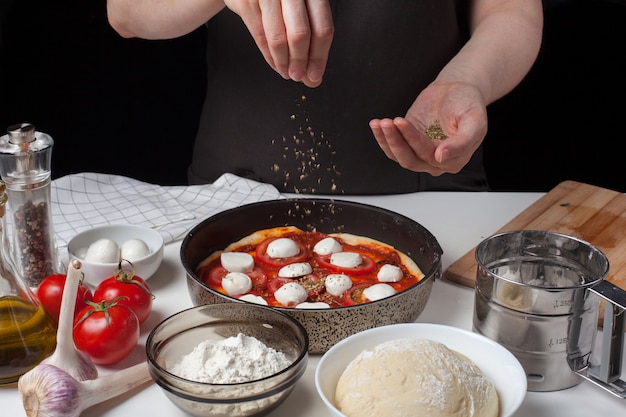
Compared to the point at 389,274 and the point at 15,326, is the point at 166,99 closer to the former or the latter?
the point at 389,274

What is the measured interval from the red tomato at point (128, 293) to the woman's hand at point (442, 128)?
21.0 inches

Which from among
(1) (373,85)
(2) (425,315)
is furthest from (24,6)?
(2) (425,315)

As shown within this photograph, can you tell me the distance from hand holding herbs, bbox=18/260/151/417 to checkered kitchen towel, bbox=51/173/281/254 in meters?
0.59

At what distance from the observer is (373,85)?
214cm

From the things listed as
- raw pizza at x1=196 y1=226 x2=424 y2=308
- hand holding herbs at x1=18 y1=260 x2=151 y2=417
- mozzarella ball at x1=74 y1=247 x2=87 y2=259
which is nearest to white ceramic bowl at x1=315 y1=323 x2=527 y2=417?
raw pizza at x1=196 y1=226 x2=424 y2=308

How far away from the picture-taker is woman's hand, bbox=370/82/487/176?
4.91 feet

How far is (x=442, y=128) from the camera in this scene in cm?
175

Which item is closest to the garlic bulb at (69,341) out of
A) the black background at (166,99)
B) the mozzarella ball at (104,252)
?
the mozzarella ball at (104,252)

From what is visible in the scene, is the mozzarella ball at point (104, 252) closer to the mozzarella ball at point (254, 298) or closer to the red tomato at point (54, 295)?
the red tomato at point (54, 295)

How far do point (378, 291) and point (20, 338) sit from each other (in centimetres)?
64

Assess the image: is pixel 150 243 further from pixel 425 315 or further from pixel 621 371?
pixel 621 371

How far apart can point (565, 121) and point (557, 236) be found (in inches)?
102

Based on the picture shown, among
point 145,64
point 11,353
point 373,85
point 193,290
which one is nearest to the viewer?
point 11,353

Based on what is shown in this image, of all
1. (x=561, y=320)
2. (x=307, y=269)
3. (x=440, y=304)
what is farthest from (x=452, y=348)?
(x=307, y=269)
